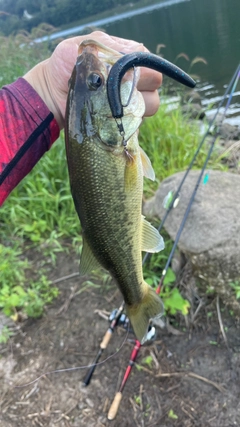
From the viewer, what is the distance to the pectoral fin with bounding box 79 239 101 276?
1662 millimetres

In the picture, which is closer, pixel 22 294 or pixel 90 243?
pixel 90 243

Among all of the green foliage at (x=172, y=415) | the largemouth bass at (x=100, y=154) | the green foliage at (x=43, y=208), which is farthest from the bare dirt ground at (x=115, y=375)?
the largemouth bass at (x=100, y=154)

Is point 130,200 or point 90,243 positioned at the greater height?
point 130,200

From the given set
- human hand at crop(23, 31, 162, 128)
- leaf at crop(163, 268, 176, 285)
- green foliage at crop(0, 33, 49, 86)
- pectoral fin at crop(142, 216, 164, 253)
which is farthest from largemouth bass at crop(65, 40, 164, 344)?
green foliage at crop(0, 33, 49, 86)

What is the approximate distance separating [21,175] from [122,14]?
4199 cm

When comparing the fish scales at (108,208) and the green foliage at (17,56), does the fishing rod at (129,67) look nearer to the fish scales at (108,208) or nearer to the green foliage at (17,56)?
the fish scales at (108,208)

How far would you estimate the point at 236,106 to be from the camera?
8672 millimetres

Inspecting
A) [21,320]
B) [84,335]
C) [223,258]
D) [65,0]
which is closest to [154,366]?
[84,335]

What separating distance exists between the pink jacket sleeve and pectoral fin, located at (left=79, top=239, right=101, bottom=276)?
541mm

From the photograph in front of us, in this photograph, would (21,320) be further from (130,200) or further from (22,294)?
(130,200)

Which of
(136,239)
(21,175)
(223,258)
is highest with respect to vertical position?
(21,175)

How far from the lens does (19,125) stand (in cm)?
184

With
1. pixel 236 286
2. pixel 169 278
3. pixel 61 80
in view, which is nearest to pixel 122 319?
pixel 169 278

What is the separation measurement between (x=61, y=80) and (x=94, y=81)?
511mm
